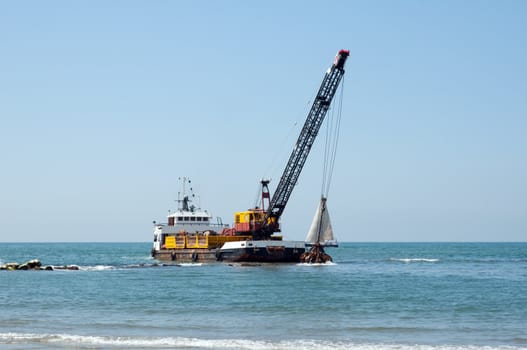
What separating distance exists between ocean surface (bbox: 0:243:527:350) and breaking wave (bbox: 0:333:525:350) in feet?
0.12

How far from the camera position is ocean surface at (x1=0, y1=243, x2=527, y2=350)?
29203 mm

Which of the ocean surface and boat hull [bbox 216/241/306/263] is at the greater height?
boat hull [bbox 216/241/306/263]

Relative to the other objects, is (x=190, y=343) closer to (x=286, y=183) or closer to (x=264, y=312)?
(x=264, y=312)

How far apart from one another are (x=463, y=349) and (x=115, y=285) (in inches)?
1336

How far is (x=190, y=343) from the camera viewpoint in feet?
93.6

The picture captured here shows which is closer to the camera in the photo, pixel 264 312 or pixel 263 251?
pixel 264 312

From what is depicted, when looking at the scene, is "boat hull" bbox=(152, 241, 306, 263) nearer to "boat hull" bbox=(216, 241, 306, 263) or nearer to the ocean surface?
"boat hull" bbox=(216, 241, 306, 263)

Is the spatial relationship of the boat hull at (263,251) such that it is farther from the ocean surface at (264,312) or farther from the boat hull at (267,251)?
the ocean surface at (264,312)

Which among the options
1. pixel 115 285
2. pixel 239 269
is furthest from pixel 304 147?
pixel 115 285

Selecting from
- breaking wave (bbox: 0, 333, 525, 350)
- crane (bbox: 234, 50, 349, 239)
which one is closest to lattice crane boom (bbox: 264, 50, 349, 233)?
crane (bbox: 234, 50, 349, 239)

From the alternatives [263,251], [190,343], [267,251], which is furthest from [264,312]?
[267,251]

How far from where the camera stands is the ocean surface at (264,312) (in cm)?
2920

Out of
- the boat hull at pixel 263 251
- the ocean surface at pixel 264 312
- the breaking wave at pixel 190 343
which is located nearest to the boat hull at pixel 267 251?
the boat hull at pixel 263 251

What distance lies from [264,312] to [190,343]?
10.6m
